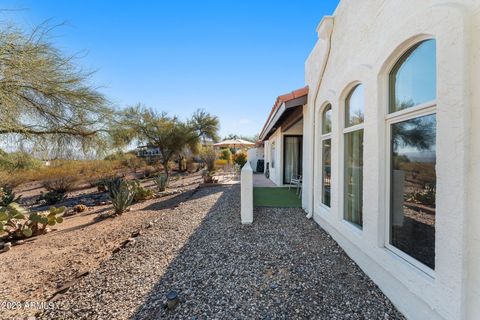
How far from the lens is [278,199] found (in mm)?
8484

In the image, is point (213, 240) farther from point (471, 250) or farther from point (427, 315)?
point (471, 250)

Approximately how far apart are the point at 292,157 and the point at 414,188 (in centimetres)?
868

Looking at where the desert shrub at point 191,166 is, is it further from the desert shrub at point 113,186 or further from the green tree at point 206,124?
the desert shrub at point 113,186

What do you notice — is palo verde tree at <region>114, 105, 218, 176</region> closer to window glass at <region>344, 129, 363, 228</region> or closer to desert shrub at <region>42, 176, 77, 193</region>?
desert shrub at <region>42, 176, 77, 193</region>

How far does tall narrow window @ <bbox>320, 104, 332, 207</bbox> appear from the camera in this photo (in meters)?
5.28

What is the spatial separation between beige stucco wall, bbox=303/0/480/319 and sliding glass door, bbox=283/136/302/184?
672 centimetres

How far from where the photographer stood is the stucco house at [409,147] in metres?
1.90

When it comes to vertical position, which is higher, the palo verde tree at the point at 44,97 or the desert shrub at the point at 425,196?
the palo verde tree at the point at 44,97

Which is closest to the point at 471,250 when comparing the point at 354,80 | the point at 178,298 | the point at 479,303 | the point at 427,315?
the point at 479,303

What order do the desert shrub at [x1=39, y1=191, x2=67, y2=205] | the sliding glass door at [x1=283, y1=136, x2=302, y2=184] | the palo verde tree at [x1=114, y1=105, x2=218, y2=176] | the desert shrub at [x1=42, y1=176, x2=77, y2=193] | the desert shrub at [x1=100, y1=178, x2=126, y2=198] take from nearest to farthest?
the desert shrub at [x1=100, y1=178, x2=126, y2=198]
the sliding glass door at [x1=283, y1=136, x2=302, y2=184]
the desert shrub at [x1=39, y1=191, x2=67, y2=205]
the desert shrub at [x1=42, y1=176, x2=77, y2=193]
the palo verde tree at [x1=114, y1=105, x2=218, y2=176]

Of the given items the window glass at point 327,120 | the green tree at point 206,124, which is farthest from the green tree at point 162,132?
the window glass at point 327,120

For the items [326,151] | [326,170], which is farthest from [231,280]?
[326,151]

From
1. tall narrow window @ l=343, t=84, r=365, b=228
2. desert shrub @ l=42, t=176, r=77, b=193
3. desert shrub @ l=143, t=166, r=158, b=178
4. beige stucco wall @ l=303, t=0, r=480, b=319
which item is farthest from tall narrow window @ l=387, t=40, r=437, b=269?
desert shrub @ l=143, t=166, r=158, b=178

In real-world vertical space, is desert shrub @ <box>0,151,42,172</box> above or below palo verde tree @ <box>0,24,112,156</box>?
below
